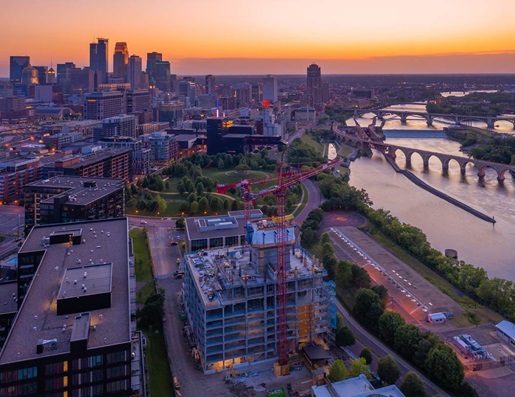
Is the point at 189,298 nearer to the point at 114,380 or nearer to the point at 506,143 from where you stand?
the point at 114,380

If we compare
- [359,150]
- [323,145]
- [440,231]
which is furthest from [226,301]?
[323,145]

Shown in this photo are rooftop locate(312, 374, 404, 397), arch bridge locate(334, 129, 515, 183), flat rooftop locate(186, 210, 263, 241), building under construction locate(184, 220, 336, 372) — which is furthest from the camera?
arch bridge locate(334, 129, 515, 183)

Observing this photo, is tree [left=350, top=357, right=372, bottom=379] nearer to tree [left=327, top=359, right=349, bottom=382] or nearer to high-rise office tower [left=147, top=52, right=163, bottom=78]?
tree [left=327, top=359, right=349, bottom=382]

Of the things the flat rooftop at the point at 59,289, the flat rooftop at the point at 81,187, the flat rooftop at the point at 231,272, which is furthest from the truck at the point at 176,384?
the flat rooftop at the point at 81,187

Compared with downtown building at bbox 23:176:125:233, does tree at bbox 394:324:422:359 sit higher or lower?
lower

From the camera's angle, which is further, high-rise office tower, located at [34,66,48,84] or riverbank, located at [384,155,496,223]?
high-rise office tower, located at [34,66,48,84]

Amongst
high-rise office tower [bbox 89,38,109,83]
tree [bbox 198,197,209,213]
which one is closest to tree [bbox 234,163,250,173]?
tree [bbox 198,197,209,213]

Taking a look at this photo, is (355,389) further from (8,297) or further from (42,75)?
(42,75)
